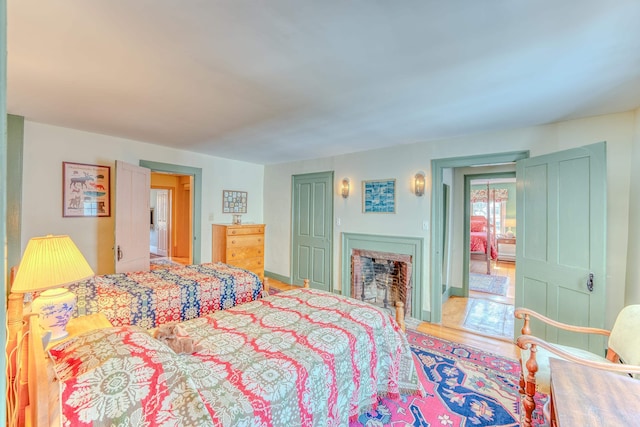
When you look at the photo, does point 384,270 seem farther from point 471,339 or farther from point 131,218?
point 131,218

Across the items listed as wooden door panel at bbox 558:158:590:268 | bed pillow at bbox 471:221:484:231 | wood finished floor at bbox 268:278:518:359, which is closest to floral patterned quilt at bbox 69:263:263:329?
wood finished floor at bbox 268:278:518:359

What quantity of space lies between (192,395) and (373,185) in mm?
3573

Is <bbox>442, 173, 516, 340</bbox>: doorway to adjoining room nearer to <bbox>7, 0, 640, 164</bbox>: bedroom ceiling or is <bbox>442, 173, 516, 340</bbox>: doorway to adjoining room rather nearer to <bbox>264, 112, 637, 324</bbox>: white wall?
<bbox>264, 112, 637, 324</bbox>: white wall

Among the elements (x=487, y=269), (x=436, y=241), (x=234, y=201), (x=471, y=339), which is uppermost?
(x=234, y=201)

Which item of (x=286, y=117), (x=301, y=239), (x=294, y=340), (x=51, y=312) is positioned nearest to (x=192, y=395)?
(x=294, y=340)

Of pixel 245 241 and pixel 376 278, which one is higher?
pixel 245 241

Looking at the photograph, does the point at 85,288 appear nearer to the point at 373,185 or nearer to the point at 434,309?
the point at 373,185

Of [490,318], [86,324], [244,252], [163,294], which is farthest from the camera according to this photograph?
[244,252]

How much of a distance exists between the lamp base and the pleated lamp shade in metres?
0.15

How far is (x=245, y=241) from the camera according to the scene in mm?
4793

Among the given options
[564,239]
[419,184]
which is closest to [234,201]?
[419,184]

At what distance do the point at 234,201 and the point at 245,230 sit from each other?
686mm

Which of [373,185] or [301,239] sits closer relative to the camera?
[373,185]

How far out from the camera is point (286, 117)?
2719 mm
